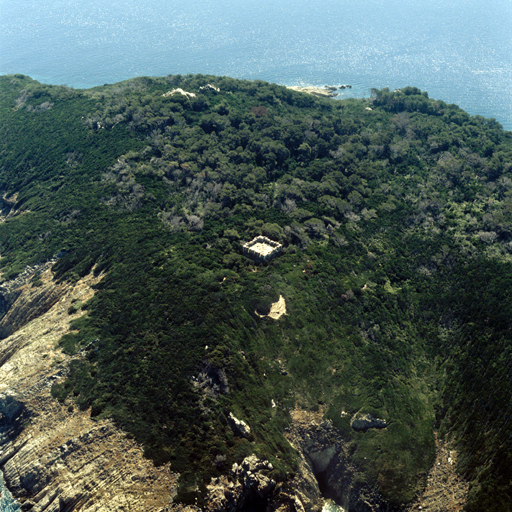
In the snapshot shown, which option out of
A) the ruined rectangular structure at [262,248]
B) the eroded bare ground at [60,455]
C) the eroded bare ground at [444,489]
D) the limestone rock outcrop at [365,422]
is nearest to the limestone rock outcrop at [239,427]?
the eroded bare ground at [60,455]

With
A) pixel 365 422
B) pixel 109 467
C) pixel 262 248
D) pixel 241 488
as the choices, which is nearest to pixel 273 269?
pixel 262 248

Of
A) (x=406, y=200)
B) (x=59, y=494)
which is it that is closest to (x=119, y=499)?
(x=59, y=494)

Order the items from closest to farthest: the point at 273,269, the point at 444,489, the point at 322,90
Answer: the point at 444,489
the point at 273,269
the point at 322,90

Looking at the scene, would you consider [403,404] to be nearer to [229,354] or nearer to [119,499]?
[229,354]

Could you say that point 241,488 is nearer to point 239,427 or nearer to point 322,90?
point 239,427

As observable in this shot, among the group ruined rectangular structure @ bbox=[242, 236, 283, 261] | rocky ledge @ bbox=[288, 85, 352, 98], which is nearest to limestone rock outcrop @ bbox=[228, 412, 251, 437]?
ruined rectangular structure @ bbox=[242, 236, 283, 261]

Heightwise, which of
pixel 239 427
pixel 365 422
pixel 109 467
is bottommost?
pixel 365 422

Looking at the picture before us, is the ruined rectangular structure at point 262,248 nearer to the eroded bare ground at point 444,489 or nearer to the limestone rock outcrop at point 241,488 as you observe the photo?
the limestone rock outcrop at point 241,488
